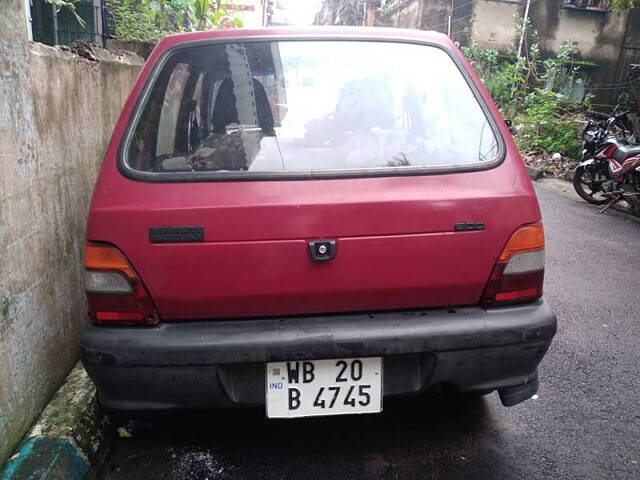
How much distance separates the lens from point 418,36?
2439 millimetres

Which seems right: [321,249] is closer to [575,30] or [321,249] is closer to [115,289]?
[115,289]

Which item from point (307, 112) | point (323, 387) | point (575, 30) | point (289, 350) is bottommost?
point (323, 387)

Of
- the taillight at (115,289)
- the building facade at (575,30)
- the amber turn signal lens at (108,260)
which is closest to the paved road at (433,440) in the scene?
the taillight at (115,289)

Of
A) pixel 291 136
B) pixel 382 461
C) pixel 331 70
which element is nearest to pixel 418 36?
pixel 331 70

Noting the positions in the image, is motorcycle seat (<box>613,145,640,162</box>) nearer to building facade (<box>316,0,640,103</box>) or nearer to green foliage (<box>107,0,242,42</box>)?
green foliage (<box>107,0,242,42</box>)

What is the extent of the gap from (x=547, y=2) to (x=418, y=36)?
1734cm

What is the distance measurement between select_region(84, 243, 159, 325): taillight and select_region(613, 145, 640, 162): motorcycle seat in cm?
657

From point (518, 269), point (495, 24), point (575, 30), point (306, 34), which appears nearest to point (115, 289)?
point (306, 34)

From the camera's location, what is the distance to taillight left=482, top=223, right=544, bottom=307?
2047 mm

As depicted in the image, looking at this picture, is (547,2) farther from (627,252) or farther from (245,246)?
(245,246)

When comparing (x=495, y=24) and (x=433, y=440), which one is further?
(x=495, y=24)

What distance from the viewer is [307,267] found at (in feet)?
6.37

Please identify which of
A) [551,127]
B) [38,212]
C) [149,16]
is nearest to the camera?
[38,212]

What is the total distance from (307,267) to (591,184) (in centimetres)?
706
